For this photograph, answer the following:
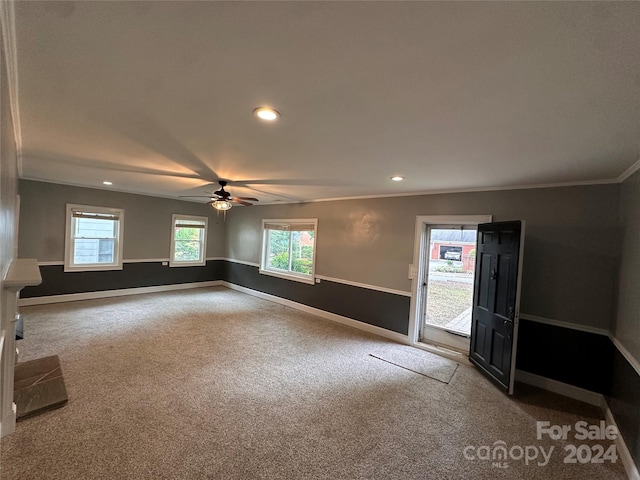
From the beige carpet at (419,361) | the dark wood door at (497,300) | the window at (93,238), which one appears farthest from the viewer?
the window at (93,238)

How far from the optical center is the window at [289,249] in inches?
235

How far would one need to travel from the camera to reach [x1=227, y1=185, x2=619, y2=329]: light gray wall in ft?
9.64

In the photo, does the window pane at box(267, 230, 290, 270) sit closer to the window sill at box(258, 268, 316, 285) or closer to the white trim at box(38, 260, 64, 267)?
the window sill at box(258, 268, 316, 285)

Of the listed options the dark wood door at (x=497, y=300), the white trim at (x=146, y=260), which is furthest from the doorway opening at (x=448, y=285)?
the white trim at (x=146, y=260)

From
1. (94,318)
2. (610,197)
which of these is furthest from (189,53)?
(94,318)

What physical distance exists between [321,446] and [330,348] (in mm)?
1888

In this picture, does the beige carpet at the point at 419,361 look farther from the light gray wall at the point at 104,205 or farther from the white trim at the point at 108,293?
the light gray wall at the point at 104,205

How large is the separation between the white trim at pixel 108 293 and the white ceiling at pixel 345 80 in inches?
158

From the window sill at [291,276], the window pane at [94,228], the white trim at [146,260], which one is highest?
the window pane at [94,228]

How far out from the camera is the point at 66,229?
5414mm

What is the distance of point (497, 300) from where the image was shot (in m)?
3.31

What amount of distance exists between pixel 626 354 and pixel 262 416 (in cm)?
322

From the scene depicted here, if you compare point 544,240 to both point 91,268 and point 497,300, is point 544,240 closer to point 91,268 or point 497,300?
point 497,300

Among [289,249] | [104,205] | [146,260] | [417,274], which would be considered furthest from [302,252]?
[104,205]
